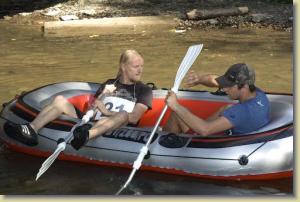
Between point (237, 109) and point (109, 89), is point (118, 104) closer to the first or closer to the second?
point (109, 89)

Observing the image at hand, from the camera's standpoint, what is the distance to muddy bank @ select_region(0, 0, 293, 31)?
12.0 metres

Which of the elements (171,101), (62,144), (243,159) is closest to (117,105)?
(62,144)

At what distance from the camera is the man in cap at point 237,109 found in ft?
16.1

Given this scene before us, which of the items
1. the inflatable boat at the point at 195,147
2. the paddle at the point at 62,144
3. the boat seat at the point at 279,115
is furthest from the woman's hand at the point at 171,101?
the paddle at the point at 62,144

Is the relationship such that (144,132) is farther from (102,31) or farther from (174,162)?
(102,31)

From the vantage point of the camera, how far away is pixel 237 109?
4969 millimetres

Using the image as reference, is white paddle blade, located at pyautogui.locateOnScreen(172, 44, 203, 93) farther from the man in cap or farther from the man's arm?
the man's arm

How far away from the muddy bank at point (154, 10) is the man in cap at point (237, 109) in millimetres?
6727

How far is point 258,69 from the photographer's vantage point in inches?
349

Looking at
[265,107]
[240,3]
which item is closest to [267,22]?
[240,3]

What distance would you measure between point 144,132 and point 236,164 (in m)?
0.82

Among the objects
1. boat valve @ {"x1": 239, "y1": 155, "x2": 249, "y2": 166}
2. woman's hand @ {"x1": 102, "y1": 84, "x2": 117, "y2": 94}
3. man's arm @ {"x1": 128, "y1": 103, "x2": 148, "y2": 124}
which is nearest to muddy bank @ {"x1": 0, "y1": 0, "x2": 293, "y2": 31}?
woman's hand @ {"x1": 102, "y1": 84, "x2": 117, "y2": 94}

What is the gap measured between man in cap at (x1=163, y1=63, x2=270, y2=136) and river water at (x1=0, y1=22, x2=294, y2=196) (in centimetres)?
46

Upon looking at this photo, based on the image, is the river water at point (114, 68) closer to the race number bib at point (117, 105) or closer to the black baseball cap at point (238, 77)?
the race number bib at point (117, 105)
